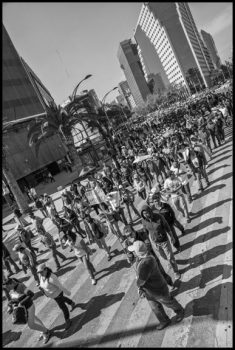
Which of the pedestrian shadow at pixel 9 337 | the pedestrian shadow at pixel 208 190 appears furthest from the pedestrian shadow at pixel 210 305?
the pedestrian shadow at pixel 208 190

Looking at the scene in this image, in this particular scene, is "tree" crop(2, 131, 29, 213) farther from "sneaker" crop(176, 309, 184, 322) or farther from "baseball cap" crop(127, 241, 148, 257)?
"sneaker" crop(176, 309, 184, 322)

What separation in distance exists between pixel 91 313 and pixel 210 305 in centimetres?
284

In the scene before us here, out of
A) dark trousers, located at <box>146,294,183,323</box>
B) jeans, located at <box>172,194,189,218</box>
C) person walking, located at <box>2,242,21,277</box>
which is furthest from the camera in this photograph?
person walking, located at <box>2,242,21,277</box>

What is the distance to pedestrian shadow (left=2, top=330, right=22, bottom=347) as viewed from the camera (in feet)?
23.2

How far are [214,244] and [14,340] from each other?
533 cm

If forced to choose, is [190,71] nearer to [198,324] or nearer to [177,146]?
[177,146]

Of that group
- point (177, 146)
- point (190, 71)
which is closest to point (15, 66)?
point (177, 146)

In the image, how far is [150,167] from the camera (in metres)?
14.8

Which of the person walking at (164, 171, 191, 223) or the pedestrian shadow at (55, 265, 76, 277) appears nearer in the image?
the person walking at (164, 171, 191, 223)

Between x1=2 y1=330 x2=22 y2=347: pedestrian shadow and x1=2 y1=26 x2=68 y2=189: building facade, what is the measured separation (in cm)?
2687

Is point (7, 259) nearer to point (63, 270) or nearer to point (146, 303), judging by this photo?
point (63, 270)

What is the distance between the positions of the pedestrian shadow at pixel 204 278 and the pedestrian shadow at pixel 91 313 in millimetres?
1472

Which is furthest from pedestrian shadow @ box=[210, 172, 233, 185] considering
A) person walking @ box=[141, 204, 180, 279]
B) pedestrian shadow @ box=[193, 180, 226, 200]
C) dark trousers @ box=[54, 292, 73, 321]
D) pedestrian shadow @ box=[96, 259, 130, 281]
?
dark trousers @ box=[54, 292, 73, 321]

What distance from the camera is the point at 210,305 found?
211 inches
